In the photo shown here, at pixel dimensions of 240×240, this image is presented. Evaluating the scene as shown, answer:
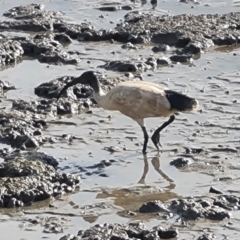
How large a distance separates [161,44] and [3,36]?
2.51 m

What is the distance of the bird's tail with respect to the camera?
1043 cm

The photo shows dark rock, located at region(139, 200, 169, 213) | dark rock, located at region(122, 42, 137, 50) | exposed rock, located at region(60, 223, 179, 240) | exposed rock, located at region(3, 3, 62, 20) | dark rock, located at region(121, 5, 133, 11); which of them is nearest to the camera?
exposed rock, located at region(60, 223, 179, 240)

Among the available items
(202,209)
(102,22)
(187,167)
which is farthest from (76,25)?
(202,209)

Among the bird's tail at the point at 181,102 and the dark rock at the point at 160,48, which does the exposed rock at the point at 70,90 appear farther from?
the dark rock at the point at 160,48

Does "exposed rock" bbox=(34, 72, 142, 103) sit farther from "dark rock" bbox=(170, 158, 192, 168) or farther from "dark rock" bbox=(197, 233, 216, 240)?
"dark rock" bbox=(197, 233, 216, 240)

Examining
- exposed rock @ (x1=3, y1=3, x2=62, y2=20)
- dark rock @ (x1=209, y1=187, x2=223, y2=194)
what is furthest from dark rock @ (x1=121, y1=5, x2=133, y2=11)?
dark rock @ (x1=209, y1=187, x2=223, y2=194)

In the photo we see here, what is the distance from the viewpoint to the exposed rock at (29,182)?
29.8 feet

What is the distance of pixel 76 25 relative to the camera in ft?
52.2

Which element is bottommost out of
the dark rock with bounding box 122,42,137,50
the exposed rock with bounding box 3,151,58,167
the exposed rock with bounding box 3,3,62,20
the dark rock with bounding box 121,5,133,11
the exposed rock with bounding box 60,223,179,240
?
the exposed rock with bounding box 60,223,179,240

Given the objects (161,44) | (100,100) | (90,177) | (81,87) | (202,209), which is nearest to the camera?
(202,209)

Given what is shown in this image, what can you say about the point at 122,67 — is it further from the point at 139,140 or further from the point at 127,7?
the point at 127,7

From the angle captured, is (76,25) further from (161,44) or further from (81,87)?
(81,87)

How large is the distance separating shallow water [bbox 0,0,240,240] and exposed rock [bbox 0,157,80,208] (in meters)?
0.16

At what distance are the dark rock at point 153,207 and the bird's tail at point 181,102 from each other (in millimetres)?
1828
